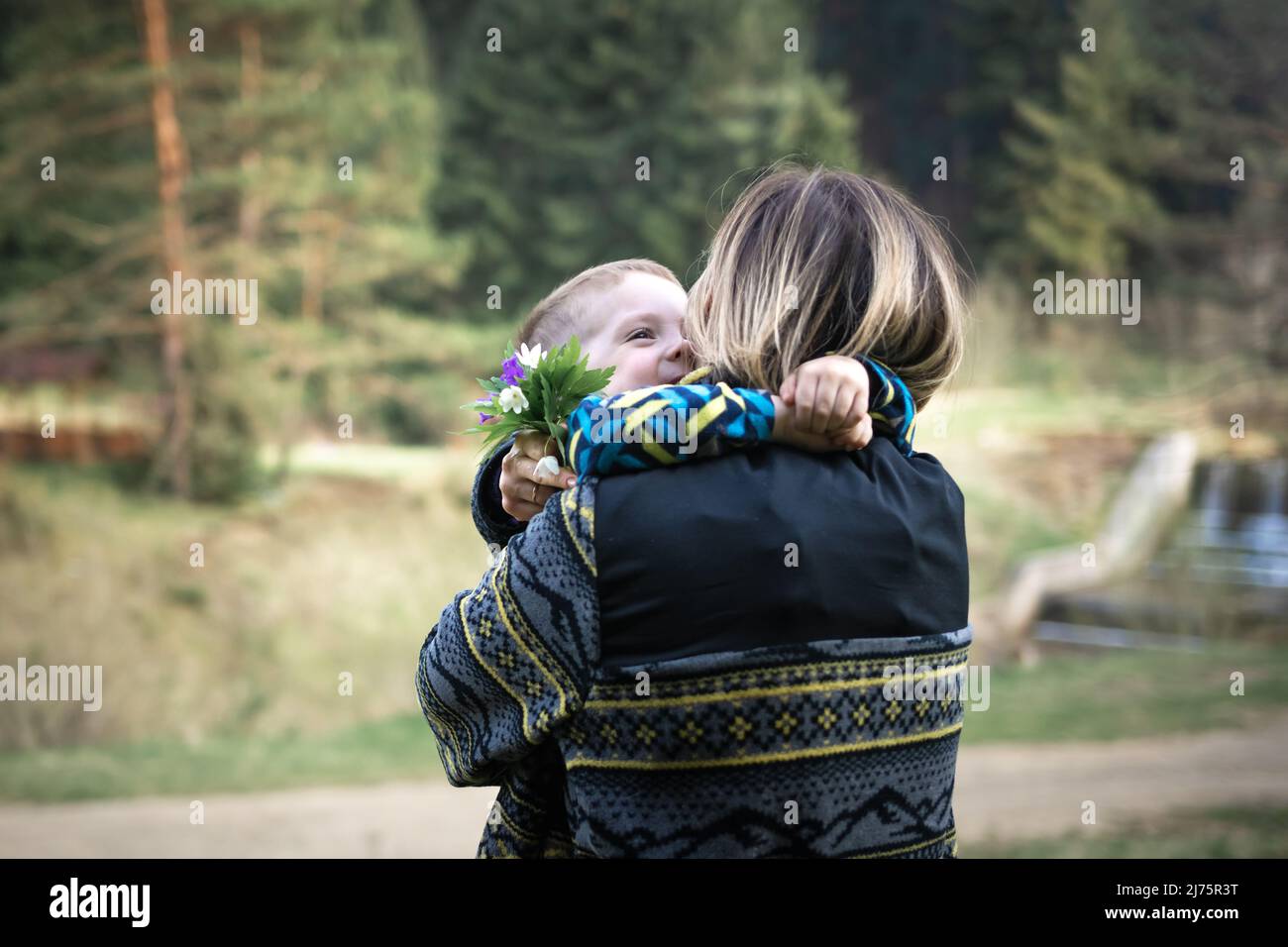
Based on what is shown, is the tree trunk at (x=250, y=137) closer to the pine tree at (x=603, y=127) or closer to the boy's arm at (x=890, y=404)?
the pine tree at (x=603, y=127)

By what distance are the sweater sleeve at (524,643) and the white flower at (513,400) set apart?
1.34ft

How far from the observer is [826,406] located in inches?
53.9

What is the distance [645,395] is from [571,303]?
0.83 m

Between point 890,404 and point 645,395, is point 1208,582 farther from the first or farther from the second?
point 645,395

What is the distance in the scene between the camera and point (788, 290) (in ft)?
4.81

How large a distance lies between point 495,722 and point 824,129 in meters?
13.8

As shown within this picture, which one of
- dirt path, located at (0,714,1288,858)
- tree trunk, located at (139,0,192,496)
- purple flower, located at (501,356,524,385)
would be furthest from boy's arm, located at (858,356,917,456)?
tree trunk, located at (139,0,192,496)

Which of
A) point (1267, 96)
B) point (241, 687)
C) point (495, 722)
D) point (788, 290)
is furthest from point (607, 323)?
point (1267, 96)

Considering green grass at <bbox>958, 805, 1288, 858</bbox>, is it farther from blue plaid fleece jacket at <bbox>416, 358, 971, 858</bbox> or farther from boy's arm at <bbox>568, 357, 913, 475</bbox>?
boy's arm at <bbox>568, 357, 913, 475</bbox>

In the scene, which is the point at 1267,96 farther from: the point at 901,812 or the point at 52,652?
the point at 901,812

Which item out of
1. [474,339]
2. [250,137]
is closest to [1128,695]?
[474,339]

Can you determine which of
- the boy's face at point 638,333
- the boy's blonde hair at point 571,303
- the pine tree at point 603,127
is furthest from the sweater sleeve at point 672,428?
the pine tree at point 603,127

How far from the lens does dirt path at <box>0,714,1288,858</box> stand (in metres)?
9.02

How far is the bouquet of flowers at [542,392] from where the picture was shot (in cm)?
182
